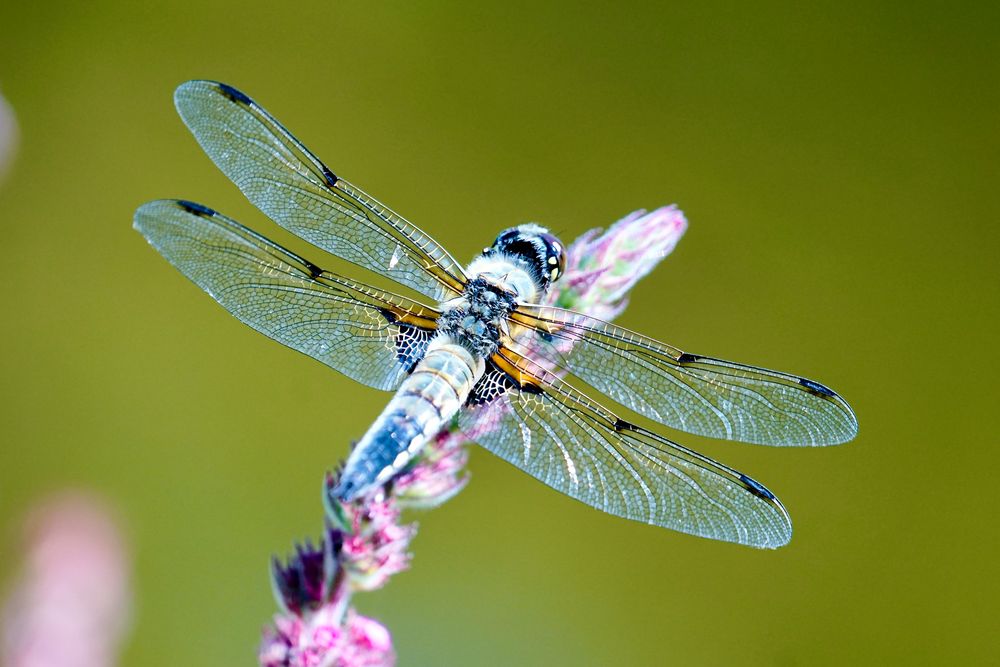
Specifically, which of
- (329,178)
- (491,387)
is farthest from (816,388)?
(329,178)

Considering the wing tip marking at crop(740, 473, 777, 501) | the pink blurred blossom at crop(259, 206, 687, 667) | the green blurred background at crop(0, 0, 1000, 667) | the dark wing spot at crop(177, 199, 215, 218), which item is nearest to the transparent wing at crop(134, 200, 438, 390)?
the dark wing spot at crop(177, 199, 215, 218)

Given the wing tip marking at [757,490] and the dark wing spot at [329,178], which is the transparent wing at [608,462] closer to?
the wing tip marking at [757,490]

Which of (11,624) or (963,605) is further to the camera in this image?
(963,605)

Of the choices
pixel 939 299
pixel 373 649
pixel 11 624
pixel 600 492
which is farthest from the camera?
pixel 939 299

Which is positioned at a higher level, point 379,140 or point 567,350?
point 379,140

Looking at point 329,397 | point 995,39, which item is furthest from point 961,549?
point 329,397

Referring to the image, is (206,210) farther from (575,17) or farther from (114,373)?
(575,17)
